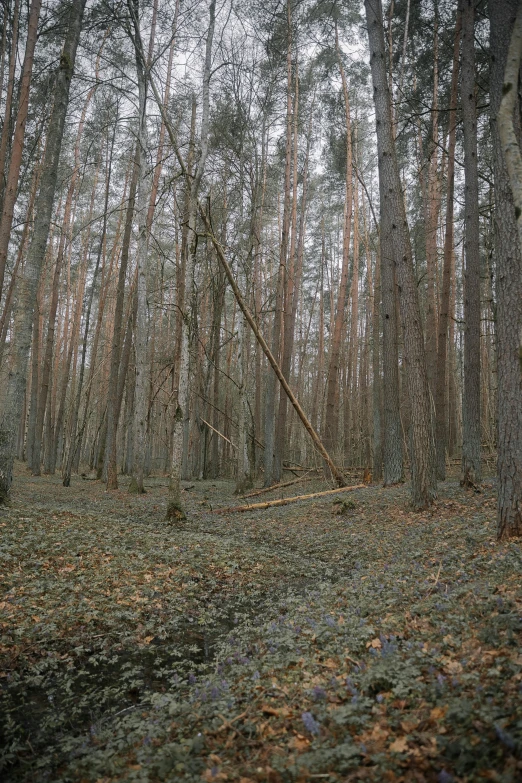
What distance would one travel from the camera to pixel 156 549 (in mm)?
7250

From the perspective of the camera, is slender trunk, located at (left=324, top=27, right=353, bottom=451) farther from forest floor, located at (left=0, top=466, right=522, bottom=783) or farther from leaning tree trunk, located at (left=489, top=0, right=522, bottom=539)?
leaning tree trunk, located at (left=489, top=0, right=522, bottom=539)

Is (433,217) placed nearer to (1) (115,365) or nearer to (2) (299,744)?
(1) (115,365)

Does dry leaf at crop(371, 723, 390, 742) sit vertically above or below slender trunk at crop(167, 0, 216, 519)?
below

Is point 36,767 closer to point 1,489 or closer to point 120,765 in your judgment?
point 120,765

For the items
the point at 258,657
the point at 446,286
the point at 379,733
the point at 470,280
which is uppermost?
the point at 446,286

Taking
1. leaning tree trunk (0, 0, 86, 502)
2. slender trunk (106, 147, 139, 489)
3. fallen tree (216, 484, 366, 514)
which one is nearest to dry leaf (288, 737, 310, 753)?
leaning tree trunk (0, 0, 86, 502)

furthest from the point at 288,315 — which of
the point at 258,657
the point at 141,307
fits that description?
the point at 258,657

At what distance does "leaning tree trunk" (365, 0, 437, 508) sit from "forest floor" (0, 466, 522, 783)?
1488 mm

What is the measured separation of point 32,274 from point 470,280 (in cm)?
1001

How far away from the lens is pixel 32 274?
9688mm

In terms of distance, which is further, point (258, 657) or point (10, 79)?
point (10, 79)

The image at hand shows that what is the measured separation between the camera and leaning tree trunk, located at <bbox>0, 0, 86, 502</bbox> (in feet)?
30.2

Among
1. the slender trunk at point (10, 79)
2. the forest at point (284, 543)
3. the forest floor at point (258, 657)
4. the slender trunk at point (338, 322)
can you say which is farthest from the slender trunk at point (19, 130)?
the slender trunk at point (338, 322)

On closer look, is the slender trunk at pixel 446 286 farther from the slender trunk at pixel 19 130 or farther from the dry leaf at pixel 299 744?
the dry leaf at pixel 299 744
